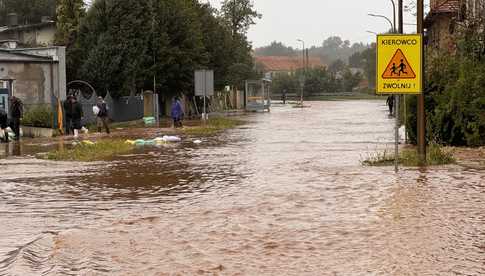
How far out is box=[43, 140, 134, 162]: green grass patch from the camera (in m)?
20.8

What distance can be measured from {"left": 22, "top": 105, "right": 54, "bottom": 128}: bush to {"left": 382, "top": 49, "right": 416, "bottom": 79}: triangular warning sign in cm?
2131

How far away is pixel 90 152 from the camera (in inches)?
865

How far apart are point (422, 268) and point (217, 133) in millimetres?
25328

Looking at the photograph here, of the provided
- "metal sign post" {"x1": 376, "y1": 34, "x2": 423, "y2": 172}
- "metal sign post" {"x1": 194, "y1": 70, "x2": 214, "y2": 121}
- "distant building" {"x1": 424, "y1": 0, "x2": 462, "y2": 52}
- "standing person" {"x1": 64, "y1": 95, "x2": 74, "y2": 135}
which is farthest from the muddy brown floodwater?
"distant building" {"x1": 424, "y1": 0, "x2": 462, "y2": 52}

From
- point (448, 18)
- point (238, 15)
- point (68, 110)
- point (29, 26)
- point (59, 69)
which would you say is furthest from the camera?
point (238, 15)

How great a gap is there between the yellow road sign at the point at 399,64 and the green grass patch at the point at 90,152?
29.1ft

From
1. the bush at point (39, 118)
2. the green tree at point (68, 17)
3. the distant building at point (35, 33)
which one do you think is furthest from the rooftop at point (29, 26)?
the bush at point (39, 118)

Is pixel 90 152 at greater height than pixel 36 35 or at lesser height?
lesser

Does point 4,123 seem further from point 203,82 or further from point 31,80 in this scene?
point 203,82

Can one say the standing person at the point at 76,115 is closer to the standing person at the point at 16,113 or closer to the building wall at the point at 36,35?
the standing person at the point at 16,113

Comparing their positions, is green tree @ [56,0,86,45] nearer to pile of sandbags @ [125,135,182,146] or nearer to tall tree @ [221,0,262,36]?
pile of sandbags @ [125,135,182,146]

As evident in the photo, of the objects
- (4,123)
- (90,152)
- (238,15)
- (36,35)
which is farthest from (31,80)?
(238,15)

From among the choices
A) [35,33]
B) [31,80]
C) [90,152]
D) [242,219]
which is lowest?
[242,219]

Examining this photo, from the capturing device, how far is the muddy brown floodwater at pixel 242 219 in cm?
802
